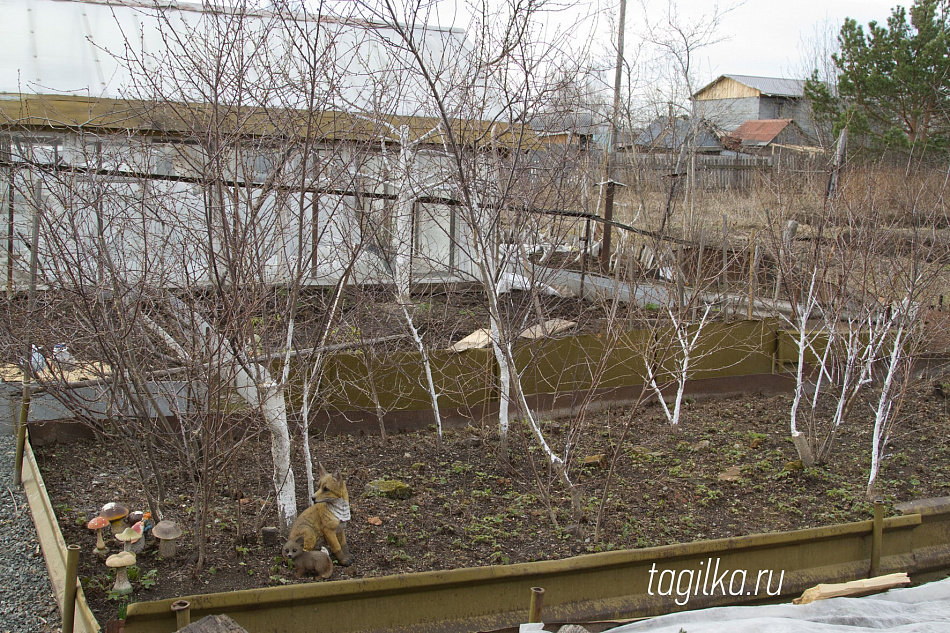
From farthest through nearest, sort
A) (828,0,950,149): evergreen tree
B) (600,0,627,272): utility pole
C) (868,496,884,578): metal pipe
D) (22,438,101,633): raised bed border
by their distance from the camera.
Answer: (828,0,950,149): evergreen tree, (600,0,627,272): utility pole, (868,496,884,578): metal pipe, (22,438,101,633): raised bed border

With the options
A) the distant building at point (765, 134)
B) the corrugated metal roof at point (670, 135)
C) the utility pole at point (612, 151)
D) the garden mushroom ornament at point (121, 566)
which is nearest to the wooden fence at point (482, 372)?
the utility pole at point (612, 151)

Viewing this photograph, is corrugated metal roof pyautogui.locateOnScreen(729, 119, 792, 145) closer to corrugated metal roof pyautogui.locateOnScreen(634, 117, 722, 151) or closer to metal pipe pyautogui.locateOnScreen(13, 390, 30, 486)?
corrugated metal roof pyautogui.locateOnScreen(634, 117, 722, 151)

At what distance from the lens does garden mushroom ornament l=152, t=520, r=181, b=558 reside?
14.0ft

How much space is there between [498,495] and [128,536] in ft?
8.45

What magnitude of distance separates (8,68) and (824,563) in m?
11.7

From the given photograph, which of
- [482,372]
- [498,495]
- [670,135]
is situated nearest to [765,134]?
[670,135]

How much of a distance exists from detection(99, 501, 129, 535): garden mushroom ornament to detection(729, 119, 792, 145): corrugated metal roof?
37647 millimetres

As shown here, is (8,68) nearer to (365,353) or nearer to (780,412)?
(365,353)

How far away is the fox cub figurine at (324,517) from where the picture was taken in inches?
167

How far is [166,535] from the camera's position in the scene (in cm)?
427

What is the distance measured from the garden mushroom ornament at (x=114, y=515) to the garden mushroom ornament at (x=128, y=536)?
0.22 feet

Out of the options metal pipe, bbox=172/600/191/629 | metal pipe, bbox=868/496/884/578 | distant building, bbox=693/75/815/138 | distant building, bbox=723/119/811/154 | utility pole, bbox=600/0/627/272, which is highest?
distant building, bbox=693/75/815/138

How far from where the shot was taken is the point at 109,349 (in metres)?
4.47

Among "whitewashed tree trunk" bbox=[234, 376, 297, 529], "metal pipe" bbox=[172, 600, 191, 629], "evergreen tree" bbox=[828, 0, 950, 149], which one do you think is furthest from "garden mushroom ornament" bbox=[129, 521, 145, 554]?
"evergreen tree" bbox=[828, 0, 950, 149]
